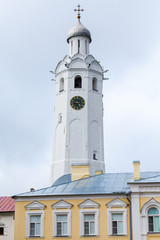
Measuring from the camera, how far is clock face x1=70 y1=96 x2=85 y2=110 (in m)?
61.6

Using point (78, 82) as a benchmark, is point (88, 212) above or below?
below

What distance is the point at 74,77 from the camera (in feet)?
207

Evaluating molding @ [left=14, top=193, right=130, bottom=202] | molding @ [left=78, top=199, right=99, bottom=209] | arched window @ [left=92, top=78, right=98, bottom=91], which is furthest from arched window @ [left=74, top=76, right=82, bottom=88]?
molding @ [left=78, top=199, right=99, bottom=209]

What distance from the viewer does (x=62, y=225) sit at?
33.8 m

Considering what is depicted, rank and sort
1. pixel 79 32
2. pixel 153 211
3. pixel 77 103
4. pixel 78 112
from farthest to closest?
pixel 79 32 < pixel 77 103 < pixel 78 112 < pixel 153 211

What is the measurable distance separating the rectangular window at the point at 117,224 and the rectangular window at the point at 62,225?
3.41 m

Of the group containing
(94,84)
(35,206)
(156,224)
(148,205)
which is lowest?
(156,224)

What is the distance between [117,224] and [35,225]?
19.7 feet

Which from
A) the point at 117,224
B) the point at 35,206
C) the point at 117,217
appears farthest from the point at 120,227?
the point at 35,206

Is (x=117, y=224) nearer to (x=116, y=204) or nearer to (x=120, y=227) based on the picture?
(x=120, y=227)

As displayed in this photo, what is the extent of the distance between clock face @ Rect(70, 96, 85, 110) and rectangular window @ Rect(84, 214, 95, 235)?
95.2 feet

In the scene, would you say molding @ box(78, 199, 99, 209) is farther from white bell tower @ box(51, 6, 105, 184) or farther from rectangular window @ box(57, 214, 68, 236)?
white bell tower @ box(51, 6, 105, 184)

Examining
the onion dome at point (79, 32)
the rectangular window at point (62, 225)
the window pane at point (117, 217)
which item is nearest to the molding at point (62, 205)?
the rectangular window at point (62, 225)

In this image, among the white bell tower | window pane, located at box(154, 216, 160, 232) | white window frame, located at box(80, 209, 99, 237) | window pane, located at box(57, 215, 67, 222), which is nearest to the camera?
window pane, located at box(154, 216, 160, 232)
